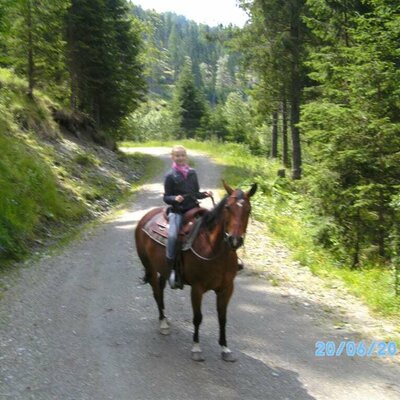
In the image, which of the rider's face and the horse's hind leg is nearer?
the rider's face

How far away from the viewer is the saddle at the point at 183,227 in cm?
623

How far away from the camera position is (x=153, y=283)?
740 centimetres

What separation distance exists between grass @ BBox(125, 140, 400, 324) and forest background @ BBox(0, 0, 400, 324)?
0.04 m

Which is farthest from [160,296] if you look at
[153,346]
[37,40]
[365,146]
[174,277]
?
[37,40]

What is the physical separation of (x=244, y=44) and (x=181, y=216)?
1833cm

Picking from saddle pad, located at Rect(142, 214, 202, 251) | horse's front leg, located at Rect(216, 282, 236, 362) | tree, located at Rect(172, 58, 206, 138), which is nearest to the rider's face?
saddle pad, located at Rect(142, 214, 202, 251)

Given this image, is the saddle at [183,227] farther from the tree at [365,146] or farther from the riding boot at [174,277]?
the tree at [365,146]

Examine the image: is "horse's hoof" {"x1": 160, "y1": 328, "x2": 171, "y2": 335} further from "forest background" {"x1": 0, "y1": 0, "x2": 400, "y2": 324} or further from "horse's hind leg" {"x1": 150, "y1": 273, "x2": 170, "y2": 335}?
"forest background" {"x1": 0, "y1": 0, "x2": 400, "y2": 324}

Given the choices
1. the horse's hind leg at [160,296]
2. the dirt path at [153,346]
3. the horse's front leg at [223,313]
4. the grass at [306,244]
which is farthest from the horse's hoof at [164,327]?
the grass at [306,244]

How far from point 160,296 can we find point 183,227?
1.54m

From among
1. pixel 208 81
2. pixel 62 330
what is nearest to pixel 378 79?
pixel 62 330

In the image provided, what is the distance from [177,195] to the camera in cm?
652

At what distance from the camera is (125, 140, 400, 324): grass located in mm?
8250

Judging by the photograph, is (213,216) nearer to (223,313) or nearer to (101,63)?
(223,313)
